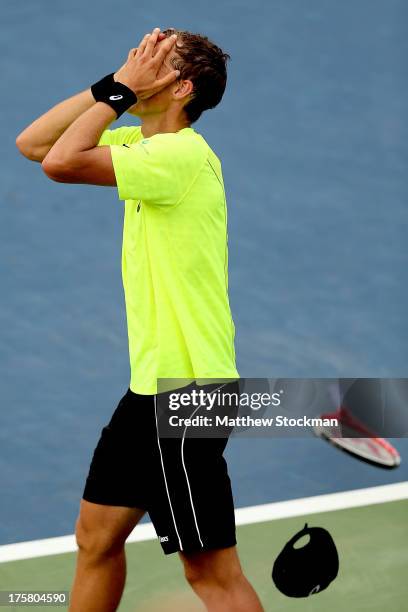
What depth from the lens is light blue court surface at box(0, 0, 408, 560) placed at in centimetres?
573

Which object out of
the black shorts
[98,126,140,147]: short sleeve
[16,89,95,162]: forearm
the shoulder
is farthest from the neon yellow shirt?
[98,126,140,147]: short sleeve

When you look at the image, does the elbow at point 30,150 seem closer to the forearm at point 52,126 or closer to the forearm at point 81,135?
the forearm at point 52,126

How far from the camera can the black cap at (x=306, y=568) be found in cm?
382

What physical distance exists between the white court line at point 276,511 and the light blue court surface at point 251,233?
4.4 inches

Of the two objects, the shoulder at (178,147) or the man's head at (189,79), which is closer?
the shoulder at (178,147)

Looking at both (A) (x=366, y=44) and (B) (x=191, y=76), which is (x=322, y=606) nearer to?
(B) (x=191, y=76)

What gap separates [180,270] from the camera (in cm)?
333

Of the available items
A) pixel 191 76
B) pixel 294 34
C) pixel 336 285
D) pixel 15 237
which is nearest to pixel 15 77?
pixel 15 237

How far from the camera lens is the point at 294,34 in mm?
7945

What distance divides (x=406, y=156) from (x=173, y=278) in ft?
15.2

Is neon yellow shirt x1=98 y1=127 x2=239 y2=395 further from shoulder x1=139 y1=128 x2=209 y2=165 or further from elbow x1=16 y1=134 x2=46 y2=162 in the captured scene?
elbow x1=16 y1=134 x2=46 y2=162

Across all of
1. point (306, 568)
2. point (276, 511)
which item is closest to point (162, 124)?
point (306, 568)

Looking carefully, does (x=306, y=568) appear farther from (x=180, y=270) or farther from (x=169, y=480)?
(x=180, y=270)

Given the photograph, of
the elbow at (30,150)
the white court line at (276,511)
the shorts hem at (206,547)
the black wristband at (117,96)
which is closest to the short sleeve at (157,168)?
the black wristband at (117,96)
